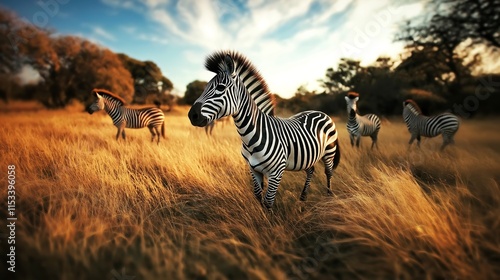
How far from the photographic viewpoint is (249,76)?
287cm

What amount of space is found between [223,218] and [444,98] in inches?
740

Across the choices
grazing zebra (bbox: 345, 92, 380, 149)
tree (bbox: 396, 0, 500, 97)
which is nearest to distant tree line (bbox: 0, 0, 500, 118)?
tree (bbox: 396, 0, 500, 97)

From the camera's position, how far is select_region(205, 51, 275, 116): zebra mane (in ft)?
8.41

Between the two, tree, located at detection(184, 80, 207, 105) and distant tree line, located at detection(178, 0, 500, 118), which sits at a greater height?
tree, located at detection(184, 80, 207, 105)

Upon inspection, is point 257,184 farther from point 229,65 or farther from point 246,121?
point 229,65

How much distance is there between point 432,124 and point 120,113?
37.9ft

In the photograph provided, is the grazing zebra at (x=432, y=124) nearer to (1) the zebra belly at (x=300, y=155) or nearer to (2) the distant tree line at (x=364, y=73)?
(2) the distant tree line at (x=364, y=73)

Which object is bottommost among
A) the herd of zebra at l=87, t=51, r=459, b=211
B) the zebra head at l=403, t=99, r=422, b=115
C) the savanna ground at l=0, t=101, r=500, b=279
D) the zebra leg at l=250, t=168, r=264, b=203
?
the savanna ground at l=0, t=101, r=500, b=279

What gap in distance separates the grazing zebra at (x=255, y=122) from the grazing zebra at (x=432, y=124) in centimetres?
595

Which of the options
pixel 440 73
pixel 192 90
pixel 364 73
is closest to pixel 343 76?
pixel 364 73

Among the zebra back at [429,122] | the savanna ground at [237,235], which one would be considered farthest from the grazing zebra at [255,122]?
the zebra back at [429,122]

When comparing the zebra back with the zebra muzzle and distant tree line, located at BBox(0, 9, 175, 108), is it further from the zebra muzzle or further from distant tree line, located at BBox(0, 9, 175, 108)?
distant tree line, located at BBox(0, 9, 175, 108)

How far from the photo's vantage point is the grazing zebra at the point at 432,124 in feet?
20.7

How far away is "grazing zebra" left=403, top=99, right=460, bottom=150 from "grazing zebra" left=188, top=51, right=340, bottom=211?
595cm
